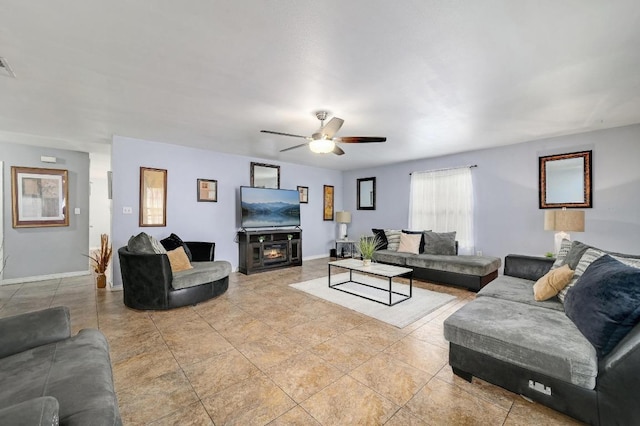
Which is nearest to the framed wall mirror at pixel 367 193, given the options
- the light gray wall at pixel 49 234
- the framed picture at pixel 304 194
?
the framed picture at pixel 304 194

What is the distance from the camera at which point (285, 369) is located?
7.13 ft

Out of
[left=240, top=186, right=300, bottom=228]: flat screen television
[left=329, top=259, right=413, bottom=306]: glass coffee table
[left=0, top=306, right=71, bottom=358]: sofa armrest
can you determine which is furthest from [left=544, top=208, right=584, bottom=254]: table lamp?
[left=0, top=306, right=71, bottom=358]: sofa armrest

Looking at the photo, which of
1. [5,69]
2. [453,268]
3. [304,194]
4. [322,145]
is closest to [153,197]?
[5,69]

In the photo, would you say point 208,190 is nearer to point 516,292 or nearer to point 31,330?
point 31,330

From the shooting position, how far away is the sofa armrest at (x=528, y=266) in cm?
313

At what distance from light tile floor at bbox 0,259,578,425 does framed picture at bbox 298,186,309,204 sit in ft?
12.3

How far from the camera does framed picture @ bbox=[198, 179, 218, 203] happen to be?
5316mm

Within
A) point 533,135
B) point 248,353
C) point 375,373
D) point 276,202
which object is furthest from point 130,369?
point 533,135

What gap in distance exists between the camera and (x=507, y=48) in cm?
203

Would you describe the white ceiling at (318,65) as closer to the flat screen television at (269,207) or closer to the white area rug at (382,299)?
the flat screen television at (269,207)

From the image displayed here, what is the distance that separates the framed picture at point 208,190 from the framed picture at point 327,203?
10.2 ft

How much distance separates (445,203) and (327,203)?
3161 mm

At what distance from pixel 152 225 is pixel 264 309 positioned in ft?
8.96

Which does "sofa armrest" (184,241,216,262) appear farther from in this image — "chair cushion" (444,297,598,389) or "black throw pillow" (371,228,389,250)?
"chair cushion" (444,297,598,389)
